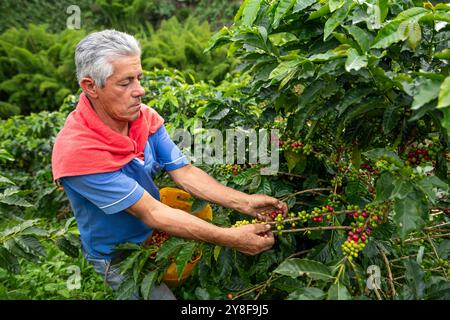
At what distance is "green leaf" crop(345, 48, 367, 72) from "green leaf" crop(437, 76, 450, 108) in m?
0.21

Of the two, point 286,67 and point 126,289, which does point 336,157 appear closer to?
point 286,67

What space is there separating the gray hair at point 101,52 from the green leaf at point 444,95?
109cm

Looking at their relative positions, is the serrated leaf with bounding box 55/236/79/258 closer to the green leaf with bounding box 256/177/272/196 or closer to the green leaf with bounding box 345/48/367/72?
the green leaf with bounding box 256/177/272/196

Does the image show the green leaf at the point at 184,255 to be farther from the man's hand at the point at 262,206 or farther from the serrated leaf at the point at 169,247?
the man's hand at the point at 262,206

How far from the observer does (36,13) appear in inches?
347

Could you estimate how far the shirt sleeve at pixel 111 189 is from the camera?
73.1 inches

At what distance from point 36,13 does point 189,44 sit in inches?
149

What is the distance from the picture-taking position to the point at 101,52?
1.84 metres

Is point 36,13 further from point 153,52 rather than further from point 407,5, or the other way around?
point 407,5

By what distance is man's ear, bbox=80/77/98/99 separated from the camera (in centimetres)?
192

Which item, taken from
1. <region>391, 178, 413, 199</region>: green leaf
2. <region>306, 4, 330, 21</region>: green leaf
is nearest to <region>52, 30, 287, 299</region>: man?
<region>391, 178, 413, 199</region>: green leaf

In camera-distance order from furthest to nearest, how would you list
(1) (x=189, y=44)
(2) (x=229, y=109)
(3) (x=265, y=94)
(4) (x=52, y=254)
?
(1) (x=189, y=44) < (4) (x=52, y=254) < (2) (x=229, y=109) < (3) (x=265, y=94)
